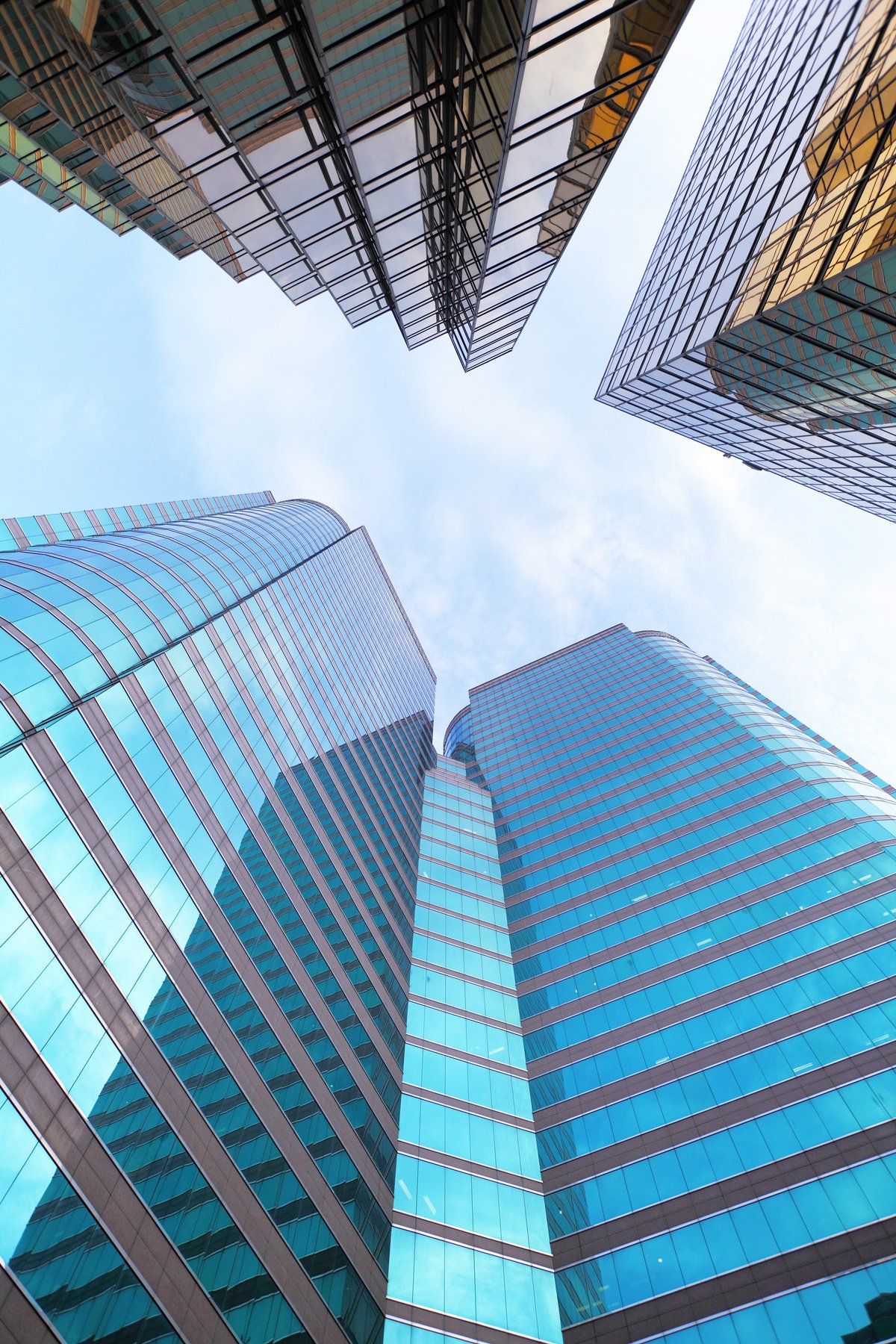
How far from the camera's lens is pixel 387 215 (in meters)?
18.8

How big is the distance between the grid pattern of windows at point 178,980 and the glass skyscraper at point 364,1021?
12cm

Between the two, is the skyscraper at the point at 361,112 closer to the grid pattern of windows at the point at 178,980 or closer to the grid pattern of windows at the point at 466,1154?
the grid pattern of windows at the point at 178,980

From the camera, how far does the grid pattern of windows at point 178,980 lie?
1612 centimetres

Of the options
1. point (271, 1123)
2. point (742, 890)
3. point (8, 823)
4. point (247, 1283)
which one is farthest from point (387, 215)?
point (742, 890)

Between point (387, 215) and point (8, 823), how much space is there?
790 inches

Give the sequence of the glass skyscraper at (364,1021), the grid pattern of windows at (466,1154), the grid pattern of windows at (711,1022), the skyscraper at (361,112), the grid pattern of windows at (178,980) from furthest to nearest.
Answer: the grid pattern of windows at (711,1022) → the grid pattern of windows at (466,1154) → the glass skyscraper at (364,1021) → the grid pattern of windows at (178,980) → the skyscraper at (361,112)

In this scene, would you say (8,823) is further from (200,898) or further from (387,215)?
(387,215)

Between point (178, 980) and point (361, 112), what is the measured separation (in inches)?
985

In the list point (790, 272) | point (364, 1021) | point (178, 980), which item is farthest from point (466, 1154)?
point (790, 272)

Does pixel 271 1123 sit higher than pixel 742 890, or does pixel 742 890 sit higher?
pixel 271 1123

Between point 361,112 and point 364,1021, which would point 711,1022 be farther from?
point 361,112

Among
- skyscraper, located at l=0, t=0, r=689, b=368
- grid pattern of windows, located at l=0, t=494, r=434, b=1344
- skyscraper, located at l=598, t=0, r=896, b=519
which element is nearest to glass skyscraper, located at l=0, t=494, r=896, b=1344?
grid pattern of windows, located at l=0, t=494, r=434, b=1344

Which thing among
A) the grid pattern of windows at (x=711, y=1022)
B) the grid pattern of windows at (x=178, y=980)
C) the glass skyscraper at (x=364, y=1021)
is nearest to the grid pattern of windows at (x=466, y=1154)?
the glass skyscraper at (x=364, y=1021)

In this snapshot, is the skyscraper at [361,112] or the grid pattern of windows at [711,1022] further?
the grid pattern of windows at [711,1022]
